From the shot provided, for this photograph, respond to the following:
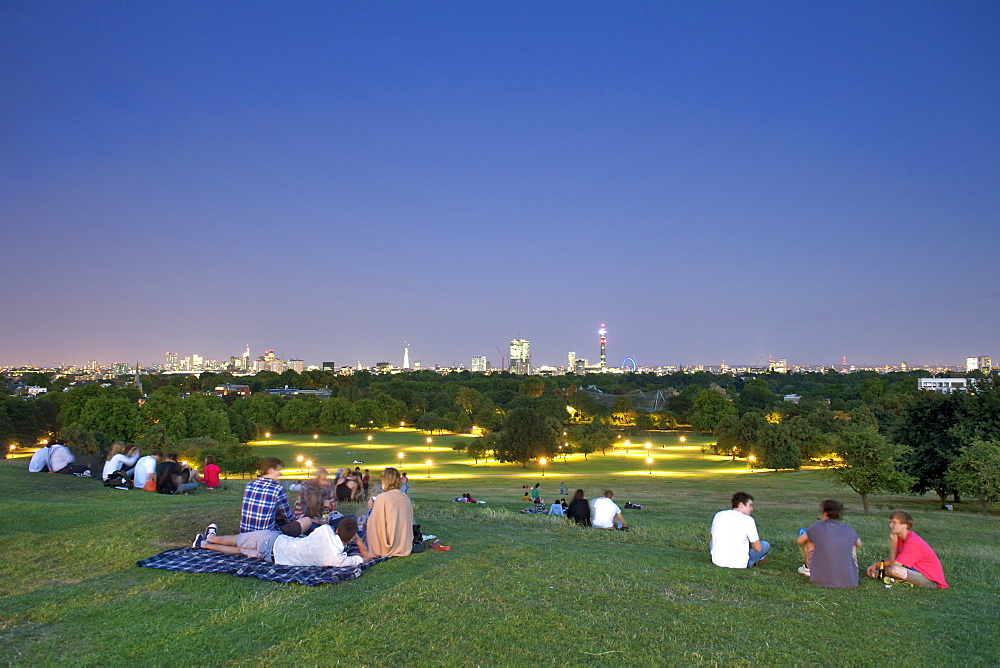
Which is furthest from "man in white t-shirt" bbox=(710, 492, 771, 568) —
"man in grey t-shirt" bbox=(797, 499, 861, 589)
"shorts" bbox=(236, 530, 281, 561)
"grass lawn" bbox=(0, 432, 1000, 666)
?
"shorts" bbox=(236, 530, 281, 561)

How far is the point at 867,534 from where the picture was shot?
17.9m

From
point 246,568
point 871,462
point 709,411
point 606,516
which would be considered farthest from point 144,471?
point 709,411

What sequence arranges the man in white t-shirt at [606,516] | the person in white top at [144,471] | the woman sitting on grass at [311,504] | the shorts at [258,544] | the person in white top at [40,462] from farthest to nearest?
the person in white top at [40,462]
the person in white top at [144,471]
the man in white t-shirt at [606,516]
the woman sitting on grass at [311,504]
the shorts at [258,544]

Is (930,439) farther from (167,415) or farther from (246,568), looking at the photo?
(167,415)

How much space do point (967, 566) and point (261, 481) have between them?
12.1 meters

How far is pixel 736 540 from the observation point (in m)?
9.96

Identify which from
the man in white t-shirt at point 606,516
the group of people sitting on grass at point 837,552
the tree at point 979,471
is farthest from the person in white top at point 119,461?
the tree at point 979,471

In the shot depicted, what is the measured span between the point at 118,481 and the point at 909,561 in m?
19.3

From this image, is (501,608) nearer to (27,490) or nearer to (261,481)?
(261,481)

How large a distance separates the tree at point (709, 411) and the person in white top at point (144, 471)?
109 metres

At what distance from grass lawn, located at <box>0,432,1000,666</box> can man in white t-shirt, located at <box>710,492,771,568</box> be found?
1.03 ft

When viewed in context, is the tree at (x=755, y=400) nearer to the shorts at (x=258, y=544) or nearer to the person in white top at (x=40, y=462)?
the person in white top at (x=40, y=462)

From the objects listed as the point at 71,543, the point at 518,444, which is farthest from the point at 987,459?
the point at 518,444

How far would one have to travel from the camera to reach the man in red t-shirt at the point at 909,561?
9.11 m
